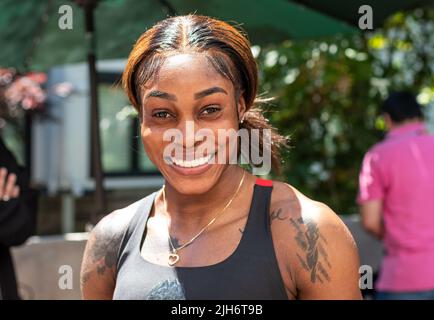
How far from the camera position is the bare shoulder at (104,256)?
1.93 meters

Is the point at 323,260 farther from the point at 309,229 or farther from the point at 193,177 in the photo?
the point at 193,177

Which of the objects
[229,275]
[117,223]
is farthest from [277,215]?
[117,223]

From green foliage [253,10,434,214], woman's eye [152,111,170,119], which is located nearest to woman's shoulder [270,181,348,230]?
woman's eye [152,111,170,119]

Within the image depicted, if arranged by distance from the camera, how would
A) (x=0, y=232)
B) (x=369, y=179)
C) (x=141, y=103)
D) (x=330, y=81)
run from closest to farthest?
(x=141, y=103), (x=0, y=232), (x=369, y=179), (x=330, y=81)

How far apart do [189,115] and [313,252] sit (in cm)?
42

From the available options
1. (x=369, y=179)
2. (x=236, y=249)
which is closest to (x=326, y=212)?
(x=236, y=249)

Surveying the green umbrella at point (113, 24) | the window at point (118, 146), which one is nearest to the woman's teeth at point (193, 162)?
the green umbrella at point (113, 24)

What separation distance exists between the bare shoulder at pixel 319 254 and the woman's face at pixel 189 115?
0.24 metres

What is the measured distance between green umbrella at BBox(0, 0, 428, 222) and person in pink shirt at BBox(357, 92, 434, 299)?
0.71 metres

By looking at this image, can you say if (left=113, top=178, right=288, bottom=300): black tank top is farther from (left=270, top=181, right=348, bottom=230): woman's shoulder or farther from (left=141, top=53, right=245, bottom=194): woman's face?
(left=141, top=53, right=245, bottom=194): woman's face

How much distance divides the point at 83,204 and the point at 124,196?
623mm

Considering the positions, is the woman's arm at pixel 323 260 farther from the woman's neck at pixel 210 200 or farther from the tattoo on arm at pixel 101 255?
the tattoo on arm at pixel 101 255
